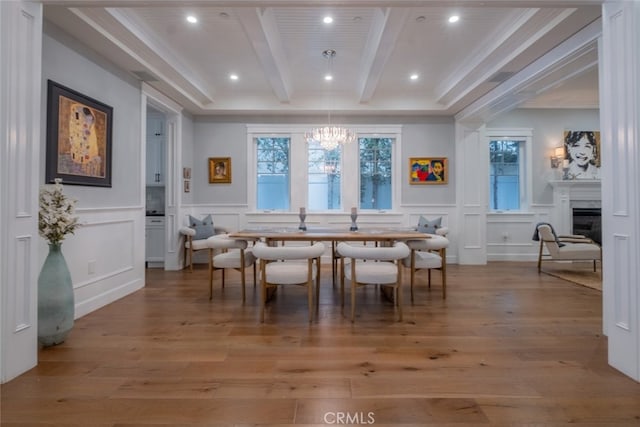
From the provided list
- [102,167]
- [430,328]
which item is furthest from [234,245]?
[430,328]

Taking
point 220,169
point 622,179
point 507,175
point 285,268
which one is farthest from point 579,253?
point 220,169

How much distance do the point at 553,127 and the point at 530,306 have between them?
4.43 meters

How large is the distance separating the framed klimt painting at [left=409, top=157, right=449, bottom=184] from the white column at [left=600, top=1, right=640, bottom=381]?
3685 millimetres

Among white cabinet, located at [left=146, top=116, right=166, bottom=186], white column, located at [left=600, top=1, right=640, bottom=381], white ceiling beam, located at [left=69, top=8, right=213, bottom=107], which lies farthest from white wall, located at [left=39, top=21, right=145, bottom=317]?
white column, located at [left=600, top=1, right=640, bottom=381]

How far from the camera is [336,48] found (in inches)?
151

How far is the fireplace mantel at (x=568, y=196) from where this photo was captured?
5.91m

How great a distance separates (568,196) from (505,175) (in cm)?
116

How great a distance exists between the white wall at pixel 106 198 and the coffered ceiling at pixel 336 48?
21 cm

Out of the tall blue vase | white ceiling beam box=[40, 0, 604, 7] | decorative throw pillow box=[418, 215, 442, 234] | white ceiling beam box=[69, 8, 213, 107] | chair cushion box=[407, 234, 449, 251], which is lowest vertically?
the tall blue vase

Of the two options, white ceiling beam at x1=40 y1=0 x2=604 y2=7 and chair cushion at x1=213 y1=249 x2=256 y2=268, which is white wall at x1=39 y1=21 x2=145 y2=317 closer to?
white ceiling beam at x1=40 y1=0 x2=604 y2=7

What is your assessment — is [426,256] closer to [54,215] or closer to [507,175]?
[54,215]

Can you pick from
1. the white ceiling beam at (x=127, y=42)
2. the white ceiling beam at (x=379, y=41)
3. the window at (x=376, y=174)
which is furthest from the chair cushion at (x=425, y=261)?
the white ceiling beam at (x=127, y=42)

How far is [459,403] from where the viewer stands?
1.68 metres

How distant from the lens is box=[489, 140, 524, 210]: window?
6.20 meters
